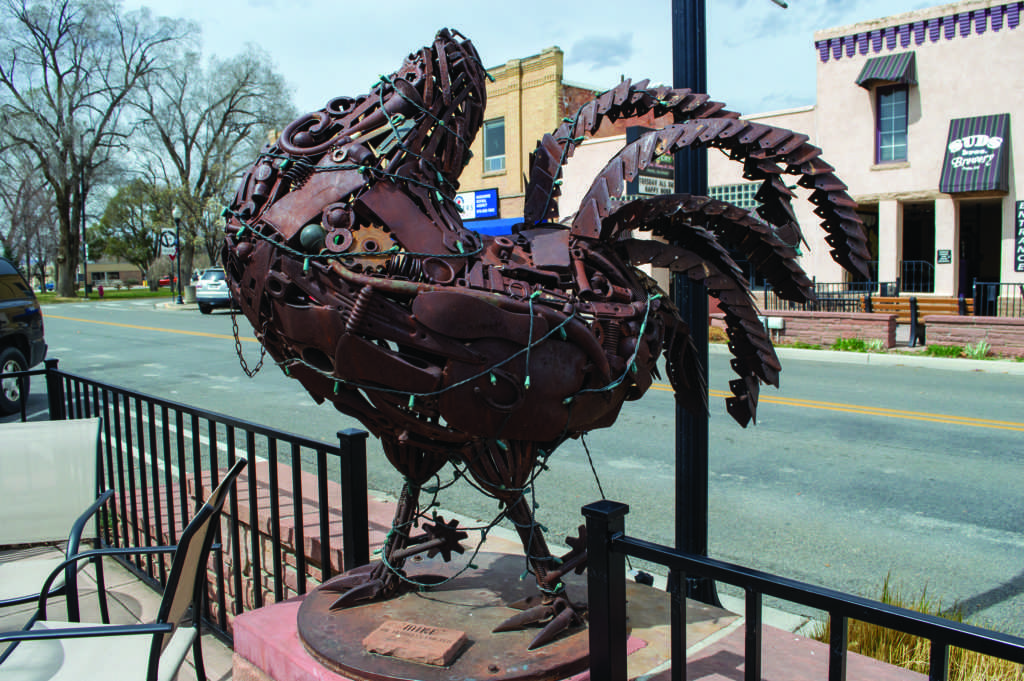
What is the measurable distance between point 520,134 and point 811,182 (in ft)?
79.2

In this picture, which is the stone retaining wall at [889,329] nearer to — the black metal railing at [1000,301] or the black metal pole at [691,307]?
the black metal railing at [1000,301]

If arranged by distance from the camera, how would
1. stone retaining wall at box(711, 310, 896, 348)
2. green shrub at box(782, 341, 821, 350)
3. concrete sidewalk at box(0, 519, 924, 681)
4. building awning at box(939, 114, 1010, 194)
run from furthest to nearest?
building awning at box(939, 114, 1010, 194)
green shrub at box(782, 341, 821, 350)
stone retaining wall at box(711, 310, 896, 348)
concrete sidewalk at box(0, 519, 924, 681)

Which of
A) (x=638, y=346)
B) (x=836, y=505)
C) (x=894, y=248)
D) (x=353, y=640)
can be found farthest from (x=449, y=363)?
(x=894, y=248)

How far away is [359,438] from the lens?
10.7 feet

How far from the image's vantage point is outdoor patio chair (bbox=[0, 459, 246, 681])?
2.33m

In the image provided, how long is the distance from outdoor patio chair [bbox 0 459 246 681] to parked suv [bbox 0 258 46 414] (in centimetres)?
838

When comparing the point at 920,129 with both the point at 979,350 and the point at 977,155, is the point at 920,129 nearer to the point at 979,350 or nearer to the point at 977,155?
the point at 977,155

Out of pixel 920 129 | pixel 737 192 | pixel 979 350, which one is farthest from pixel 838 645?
pixel 737 192

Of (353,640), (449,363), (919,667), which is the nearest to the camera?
(449,363)

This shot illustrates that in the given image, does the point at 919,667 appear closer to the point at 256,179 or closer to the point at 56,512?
the point at 256,179

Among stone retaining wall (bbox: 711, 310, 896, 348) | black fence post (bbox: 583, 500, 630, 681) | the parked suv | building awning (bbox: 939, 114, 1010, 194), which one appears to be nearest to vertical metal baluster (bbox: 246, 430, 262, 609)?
black fence post (bbox: 583, 500, 630, 681)

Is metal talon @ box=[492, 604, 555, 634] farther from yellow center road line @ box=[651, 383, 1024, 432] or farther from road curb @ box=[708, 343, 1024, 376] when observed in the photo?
road curb @ box=[708, 343, 1024, 376]

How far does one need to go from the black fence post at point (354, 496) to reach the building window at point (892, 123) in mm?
19558

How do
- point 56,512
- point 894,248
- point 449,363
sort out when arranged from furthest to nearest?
point 894,248 → point 56,512 → point 449,363
